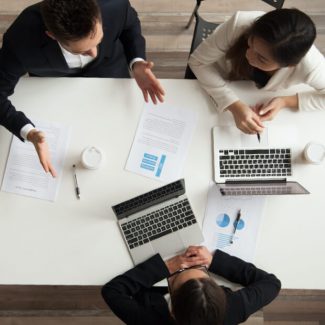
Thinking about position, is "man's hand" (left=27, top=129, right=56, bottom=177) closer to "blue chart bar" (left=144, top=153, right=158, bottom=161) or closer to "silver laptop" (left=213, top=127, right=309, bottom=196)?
"blue chart bar" (left=144, top=153, right=158, bottom=161)

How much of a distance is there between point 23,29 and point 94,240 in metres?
0.73

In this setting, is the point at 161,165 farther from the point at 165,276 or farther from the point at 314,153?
the point at 314,153

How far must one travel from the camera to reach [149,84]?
1.33m

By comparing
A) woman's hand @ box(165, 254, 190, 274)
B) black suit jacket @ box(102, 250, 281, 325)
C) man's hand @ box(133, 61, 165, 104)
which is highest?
man's hand @ box(133, 61, 165, 104)

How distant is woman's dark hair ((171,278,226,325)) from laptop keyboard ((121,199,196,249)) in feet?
0.70

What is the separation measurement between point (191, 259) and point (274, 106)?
604 millimetres

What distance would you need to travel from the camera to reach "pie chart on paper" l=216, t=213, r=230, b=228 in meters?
1.30

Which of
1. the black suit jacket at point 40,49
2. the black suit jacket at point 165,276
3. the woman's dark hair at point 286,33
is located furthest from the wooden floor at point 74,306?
the woman's dark hair at point 286,33

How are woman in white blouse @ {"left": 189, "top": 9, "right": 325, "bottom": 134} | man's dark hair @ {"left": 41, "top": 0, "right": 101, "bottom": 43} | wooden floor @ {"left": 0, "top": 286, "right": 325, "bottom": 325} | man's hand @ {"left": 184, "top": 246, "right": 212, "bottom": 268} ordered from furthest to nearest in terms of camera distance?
wooden floor @ {"left": 0, "top": 286, "right": 325, "bottom": 325} < man's hand @ {"left": 184, "top": 246, "right": 212, "bottom": 268} < woman in white blouse @ {"left": 189, "top": 9, "right": 325, "bottom": 134} < man's dark hair @ {"left": 41, "top": 0, "right": 101, "bottom": 43}

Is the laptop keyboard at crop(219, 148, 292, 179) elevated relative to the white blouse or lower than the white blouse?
lower

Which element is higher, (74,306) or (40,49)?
(40,49)

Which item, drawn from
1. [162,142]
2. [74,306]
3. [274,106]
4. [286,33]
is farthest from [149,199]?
[74,306]

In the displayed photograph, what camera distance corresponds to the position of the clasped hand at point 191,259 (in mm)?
1248

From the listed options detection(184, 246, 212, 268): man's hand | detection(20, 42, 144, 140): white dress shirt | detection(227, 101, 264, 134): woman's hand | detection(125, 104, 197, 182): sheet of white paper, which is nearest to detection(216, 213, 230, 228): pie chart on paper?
detection(184, 246, 212, 268): man's hand
